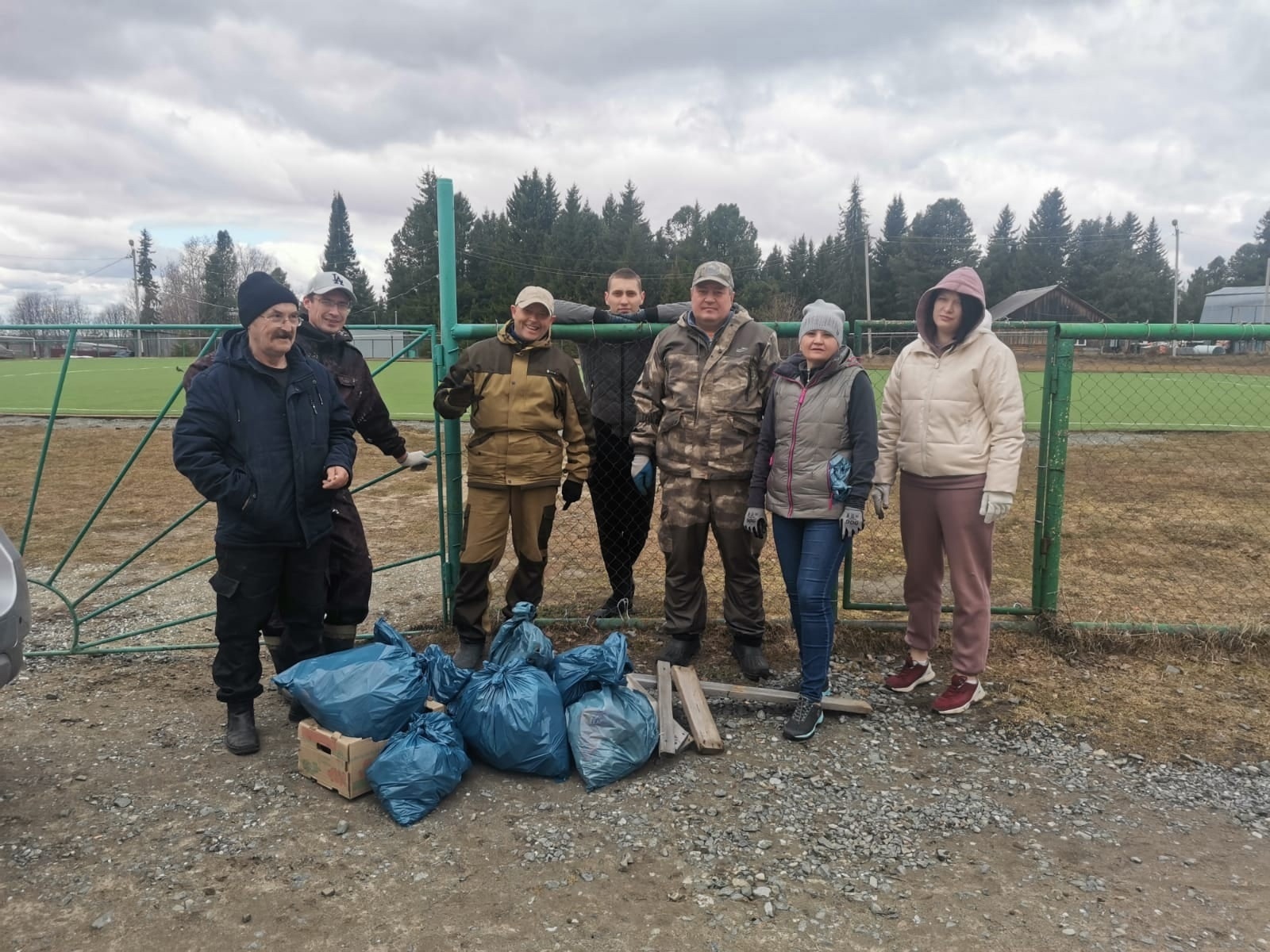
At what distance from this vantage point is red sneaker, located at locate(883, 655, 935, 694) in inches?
165

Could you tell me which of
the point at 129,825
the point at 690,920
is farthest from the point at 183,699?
the point at 690,920

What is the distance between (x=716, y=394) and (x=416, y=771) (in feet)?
6.82

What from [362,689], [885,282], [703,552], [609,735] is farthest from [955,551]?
[885,282]

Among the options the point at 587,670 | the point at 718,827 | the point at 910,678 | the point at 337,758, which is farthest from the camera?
the point at 910,678

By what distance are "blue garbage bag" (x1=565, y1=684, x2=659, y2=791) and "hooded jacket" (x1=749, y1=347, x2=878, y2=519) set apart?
1.09 metres

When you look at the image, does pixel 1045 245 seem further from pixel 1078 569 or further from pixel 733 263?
pixel 1078 569

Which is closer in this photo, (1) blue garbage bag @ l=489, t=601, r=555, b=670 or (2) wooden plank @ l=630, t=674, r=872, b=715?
(1) blue garbage bag @ l=489, t=601, r=555, b=670

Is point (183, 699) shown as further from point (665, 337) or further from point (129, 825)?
point (665, 337)

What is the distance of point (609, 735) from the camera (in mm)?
3320

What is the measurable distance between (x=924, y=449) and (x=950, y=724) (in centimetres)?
128

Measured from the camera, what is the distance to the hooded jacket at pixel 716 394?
12.8 feet

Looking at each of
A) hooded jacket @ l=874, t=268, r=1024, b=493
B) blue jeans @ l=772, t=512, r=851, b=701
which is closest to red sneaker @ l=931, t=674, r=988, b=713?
blue jeans @ l=772, t=512, r=851, b=701

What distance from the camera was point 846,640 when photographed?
4688 millimetres

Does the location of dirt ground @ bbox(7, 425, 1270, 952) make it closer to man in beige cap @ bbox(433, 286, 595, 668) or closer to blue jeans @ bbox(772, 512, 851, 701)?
blue jeans @ bbox(772, 512, 851, 701)
